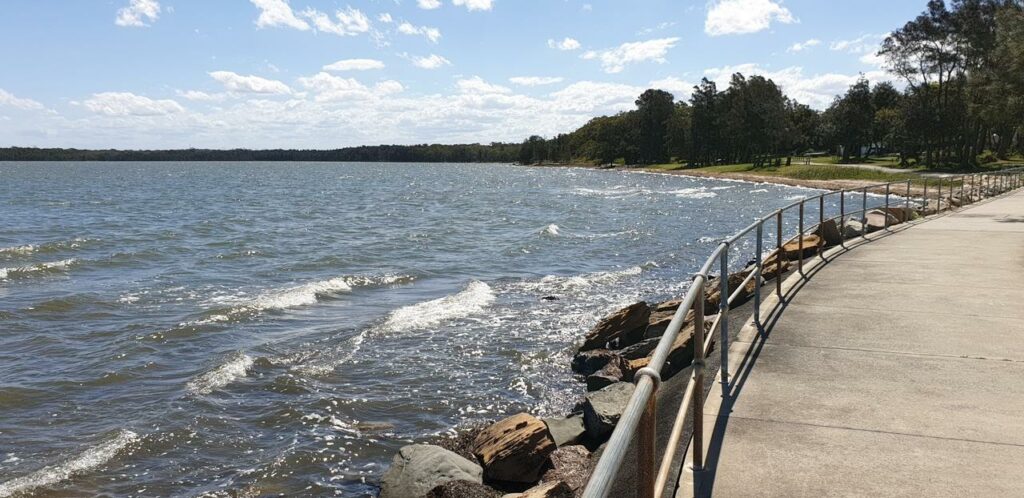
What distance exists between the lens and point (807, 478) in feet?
14.2

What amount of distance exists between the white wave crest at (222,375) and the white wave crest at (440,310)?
307 cm

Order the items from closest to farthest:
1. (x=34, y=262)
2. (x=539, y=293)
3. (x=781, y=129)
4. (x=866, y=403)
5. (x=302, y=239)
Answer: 1. (x=866, y=403)
2. (x=539, y=293)
3. (x=34, y=262)
4. (x=302, y=239)
5. (x=781, y=129)

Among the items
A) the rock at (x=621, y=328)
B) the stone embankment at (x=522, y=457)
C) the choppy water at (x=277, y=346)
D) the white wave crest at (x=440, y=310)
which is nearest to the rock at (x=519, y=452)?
the stone embankment at (x=522, y=457)

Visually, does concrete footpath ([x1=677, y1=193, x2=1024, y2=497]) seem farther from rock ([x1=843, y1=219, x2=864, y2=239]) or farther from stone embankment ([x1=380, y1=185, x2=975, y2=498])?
rock ([x1=843, y1=219, x2=864, y2=239])

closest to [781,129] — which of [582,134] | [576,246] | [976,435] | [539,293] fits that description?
[576,246]

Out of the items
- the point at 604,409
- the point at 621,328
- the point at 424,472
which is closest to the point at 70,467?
the point at 424,472

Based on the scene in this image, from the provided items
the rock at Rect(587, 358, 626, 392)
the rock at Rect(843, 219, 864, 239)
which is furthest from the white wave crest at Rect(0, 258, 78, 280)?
the rock at Rect(843, 219, 864, 239)

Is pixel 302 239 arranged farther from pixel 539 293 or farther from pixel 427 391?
pixel 427 391

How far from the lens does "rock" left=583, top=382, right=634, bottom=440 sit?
7770mm

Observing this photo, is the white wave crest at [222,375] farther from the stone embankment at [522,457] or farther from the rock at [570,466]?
the rock at [570,466]

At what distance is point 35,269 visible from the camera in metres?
22.6

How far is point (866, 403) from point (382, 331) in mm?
10402

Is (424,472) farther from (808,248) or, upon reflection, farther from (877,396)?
(808,248)

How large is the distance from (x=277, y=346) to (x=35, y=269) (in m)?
13.5
